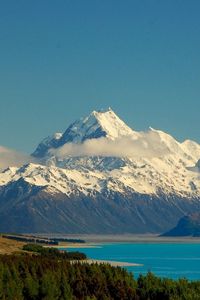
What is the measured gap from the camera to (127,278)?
180000 mm

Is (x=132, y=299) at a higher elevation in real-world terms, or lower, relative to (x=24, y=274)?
lower

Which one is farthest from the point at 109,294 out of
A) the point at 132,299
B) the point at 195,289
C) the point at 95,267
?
the point at 95,267

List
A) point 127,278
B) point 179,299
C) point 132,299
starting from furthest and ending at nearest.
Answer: point 127,278 < point 132,299 < point 179,299

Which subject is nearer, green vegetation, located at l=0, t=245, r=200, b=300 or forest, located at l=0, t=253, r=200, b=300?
green vegetation, located at l=0, t=245, r=200, b=300

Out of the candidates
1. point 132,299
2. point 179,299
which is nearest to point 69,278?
point 132,299

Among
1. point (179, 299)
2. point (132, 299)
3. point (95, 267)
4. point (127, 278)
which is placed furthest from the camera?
point (95, 267)

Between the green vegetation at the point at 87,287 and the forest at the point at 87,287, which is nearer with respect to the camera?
the green vegetation at the point at 87,287

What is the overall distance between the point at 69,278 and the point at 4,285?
16487mm

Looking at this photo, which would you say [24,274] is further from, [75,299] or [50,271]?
[75,299]

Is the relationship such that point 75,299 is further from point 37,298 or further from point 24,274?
point 24,274

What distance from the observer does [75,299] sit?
159 m

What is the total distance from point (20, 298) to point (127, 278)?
29.9 metres

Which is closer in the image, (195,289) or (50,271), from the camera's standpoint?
(195,289)

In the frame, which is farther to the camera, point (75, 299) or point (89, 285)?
point (89, 285)
